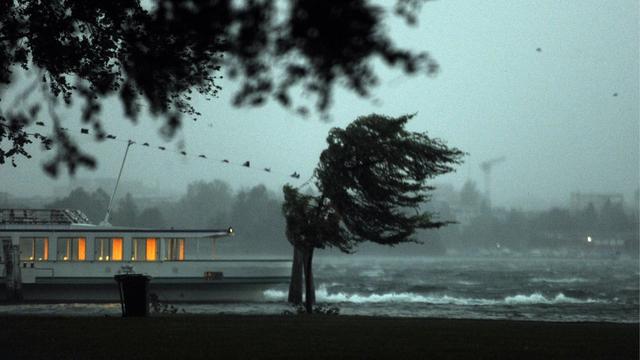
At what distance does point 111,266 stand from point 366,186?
18.5m

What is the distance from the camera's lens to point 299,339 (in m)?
15.9

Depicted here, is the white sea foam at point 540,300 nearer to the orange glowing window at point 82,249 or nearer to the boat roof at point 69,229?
the boat roof at point 69,229

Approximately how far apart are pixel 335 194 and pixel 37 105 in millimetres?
16198

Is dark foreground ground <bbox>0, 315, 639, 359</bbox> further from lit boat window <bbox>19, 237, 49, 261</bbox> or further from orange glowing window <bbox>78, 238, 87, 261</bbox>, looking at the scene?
lit boat window <bbox>19, 237, 49, 261</bbox>

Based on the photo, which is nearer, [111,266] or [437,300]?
[111,266]

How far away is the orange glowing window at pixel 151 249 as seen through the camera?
149 ft

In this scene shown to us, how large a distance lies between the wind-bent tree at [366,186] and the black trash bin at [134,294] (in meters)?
9.79

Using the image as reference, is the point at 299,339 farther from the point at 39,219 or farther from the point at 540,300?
the point at 540,300

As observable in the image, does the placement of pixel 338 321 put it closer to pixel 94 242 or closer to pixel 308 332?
pixel 308 332

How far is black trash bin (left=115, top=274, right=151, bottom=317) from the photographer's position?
21.8 metres

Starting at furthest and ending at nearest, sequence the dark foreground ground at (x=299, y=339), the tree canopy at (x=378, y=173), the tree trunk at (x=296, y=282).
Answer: the tree trunk at (x=296, y=282), the tree canopy at (x=378, y=173), the dark foreground ground at (x=299, y=339)

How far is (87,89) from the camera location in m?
16.0

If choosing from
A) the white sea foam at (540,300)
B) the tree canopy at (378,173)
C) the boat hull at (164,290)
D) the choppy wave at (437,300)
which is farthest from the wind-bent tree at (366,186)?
the white sea foam at (540,300)

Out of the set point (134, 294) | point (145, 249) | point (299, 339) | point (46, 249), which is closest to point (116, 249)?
point (145, 249)
